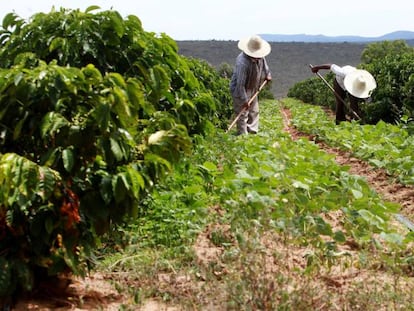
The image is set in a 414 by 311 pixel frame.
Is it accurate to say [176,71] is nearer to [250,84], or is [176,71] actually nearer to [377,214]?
[377,214]

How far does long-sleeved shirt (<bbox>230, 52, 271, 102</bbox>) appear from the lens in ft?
32.7

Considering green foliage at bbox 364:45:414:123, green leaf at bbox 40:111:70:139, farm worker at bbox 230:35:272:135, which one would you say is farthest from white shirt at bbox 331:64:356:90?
green leaf at bbox 40:111:70:139

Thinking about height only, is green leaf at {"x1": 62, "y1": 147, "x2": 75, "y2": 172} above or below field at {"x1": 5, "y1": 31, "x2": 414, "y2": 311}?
above

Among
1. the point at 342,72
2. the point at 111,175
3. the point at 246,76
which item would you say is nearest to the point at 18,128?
the point at 111,175

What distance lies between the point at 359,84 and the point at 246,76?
115 inches

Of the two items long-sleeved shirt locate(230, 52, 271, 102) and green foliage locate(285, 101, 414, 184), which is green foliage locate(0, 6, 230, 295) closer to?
green foliage locate(285, 101, 414, 184)

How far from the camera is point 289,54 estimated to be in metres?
53.0

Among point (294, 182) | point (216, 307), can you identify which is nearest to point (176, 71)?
point (294, 182)

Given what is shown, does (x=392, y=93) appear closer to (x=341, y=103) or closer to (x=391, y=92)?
(x=391, y=92)

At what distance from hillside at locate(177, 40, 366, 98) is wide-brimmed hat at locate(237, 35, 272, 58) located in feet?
111

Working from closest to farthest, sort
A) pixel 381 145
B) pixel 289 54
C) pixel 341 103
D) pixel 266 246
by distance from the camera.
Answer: pixel 266 246 < pixel 381 145 < pixel 341 103 < pixel 289 54

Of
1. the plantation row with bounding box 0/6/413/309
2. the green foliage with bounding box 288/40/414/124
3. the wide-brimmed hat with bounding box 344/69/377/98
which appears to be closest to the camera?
the plantation row with bounding box 0/6/413/309

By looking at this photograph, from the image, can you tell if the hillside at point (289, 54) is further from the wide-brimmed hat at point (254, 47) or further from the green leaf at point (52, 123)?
the green leaf at point (52, 123)

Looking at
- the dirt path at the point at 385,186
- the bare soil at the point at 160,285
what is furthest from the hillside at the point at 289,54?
the bare soil at the point at 160,285
